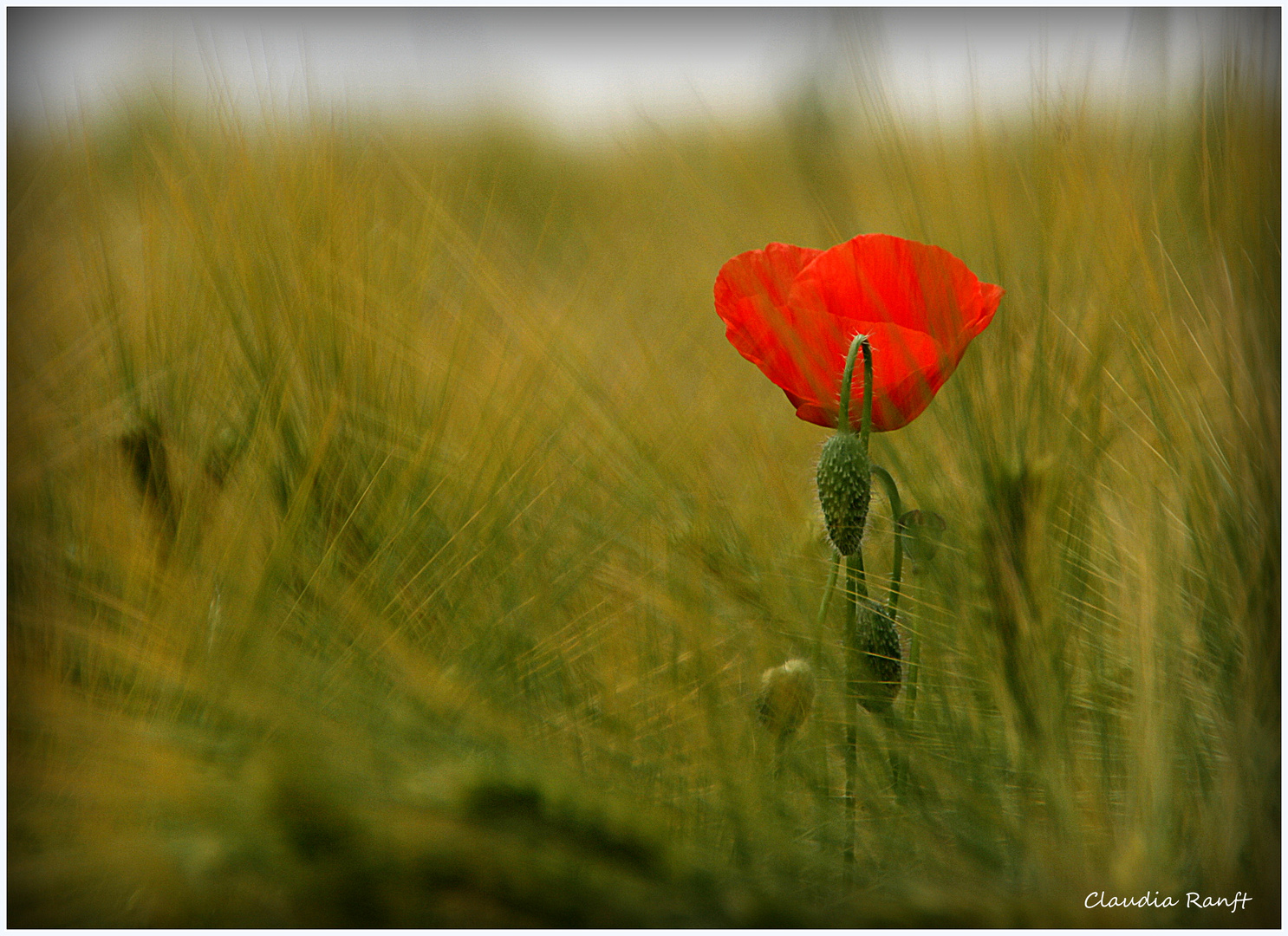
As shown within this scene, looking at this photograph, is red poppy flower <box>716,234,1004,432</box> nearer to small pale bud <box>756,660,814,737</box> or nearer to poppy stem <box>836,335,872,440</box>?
poppy stem <box>836,335,872,440</box>

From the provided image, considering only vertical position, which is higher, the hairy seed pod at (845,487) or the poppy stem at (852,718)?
the hairy seed pod at (845,487)

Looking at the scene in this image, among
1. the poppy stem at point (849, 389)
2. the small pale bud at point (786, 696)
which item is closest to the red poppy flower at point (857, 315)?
the poppy stem at point (849, 389)

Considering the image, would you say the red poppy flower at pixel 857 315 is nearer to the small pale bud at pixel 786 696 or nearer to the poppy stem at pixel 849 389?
the poppy stem at pixel 849 389

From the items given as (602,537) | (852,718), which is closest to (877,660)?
(852,718)

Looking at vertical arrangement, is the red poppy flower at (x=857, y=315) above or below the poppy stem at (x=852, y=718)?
above

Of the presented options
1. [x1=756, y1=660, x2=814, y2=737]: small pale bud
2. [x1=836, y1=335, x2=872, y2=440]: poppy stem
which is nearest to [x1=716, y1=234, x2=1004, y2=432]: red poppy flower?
[x1=836, y1=335, x2=872, y2=440]: poppy stem

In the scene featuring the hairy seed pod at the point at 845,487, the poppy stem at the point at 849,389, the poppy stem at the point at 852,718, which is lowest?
the poppy stem at the point at 852,718
